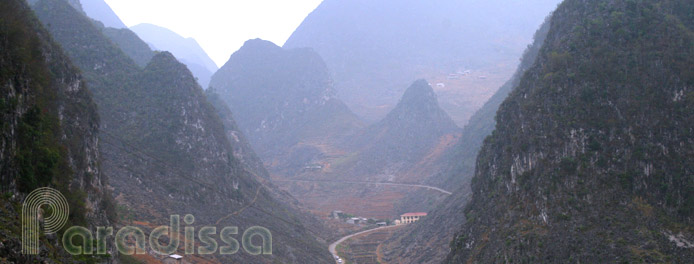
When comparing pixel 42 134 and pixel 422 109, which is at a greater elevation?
pixel 42 134

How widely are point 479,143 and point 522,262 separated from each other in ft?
245

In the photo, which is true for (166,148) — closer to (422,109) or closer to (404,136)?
(404,136)

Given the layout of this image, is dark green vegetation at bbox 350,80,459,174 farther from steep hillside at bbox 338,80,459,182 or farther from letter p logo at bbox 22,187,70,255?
letter p logo at bbox 22,187,70,255

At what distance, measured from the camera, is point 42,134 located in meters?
34.1

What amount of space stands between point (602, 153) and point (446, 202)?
47.1 metres

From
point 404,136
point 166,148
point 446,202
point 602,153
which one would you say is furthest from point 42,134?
point 404,136

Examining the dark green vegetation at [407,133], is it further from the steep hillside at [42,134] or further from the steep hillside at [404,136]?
the steep hillside at [42,134]

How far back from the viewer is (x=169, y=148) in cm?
7562

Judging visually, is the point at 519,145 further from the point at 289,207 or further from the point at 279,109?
the point at 279,109

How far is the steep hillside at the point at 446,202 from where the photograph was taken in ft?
248

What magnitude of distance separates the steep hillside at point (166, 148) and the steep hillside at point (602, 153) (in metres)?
29.4

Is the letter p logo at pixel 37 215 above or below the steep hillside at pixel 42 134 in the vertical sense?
below

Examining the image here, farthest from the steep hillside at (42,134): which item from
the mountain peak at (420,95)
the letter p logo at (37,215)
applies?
the mountain peak at (420,95)

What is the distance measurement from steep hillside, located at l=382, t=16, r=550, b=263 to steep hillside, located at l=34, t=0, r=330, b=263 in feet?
39.4
